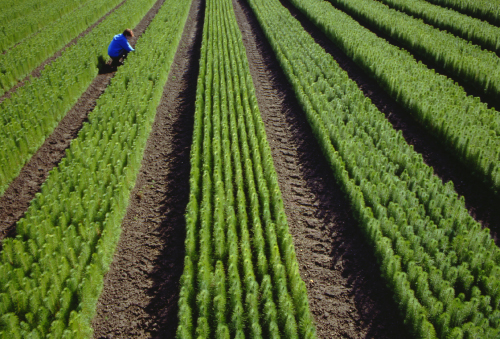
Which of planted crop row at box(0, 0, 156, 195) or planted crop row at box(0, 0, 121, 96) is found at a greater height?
planted crop row at box(0, 0, 121, 96)

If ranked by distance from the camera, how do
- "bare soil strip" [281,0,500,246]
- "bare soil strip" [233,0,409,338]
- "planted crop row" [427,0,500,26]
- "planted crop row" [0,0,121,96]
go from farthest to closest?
"planted crop row" [427,0,500,26] → "planted crop row" [0,0,121,96] → "bare soil strip" [281,0,500,246] → "bare soil strip" [233,0,409,338]

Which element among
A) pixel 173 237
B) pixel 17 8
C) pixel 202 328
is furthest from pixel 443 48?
pixel 17 8

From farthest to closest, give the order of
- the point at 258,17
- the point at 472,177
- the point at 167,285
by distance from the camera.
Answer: the point at 258,17 → the point at 472,177 → the point at 167,285

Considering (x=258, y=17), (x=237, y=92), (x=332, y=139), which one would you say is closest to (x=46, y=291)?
(x=332, y=139)

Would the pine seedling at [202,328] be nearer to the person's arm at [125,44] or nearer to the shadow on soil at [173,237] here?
the shadow on soil at [173,237]

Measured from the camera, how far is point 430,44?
14.9 metres

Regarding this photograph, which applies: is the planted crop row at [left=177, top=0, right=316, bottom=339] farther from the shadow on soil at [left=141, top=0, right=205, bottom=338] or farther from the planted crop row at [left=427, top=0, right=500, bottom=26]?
the planted crop row at [left=427, top=0, right=500, bottom=26]

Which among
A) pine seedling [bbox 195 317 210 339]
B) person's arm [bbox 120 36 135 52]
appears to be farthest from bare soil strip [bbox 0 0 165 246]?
pine seedling [bbox 195 317 210 339]

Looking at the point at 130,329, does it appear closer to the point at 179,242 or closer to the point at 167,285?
the point at 167,285

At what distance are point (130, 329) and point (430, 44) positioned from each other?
50.2ft

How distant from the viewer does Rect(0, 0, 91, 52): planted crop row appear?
17.8 meters

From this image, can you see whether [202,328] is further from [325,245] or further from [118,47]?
[118,47]

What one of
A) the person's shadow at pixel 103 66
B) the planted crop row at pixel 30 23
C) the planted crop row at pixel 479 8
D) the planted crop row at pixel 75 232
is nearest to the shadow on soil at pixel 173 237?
the planted crop row at pixel 75 232

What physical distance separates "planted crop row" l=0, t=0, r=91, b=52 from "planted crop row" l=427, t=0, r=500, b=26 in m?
24.5
